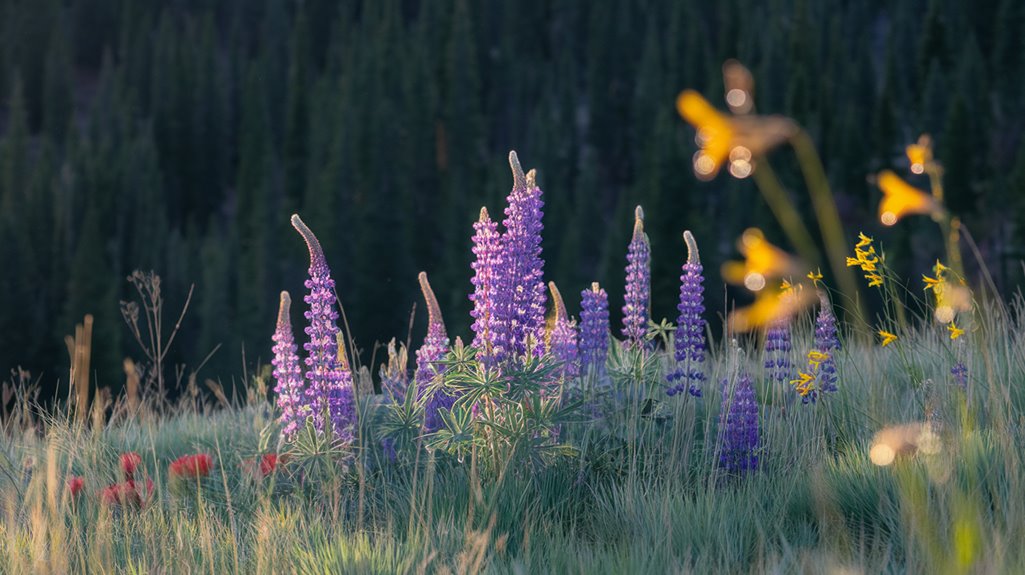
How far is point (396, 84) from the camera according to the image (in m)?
87.6

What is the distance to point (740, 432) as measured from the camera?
180 inches

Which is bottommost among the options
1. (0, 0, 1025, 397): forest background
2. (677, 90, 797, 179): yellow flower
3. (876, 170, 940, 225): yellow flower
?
(876, 170, 940, 225): yellow flower

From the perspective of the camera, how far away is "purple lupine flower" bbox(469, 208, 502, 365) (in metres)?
4.22

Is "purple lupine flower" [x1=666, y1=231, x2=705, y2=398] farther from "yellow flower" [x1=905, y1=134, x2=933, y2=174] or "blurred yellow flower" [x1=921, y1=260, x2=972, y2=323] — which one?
"yellow flower" [x1=905, y1=134, x2=933, y2=174]

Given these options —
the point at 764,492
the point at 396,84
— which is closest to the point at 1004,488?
the point at 764,492

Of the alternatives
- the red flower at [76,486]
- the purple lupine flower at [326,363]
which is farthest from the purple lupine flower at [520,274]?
the red flower at [76,486]

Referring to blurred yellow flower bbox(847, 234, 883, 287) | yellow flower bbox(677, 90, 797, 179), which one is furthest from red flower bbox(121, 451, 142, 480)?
yellow flower bbox(677, 90, 797, 179)

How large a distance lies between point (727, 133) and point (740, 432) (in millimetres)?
2660

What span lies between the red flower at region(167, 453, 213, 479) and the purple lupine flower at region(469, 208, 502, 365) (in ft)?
5.04

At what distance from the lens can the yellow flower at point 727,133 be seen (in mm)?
2094

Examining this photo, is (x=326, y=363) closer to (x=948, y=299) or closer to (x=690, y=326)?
(x=690, y=326)

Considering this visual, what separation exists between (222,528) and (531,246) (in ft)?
5.33

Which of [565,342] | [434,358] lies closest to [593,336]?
[565,342]

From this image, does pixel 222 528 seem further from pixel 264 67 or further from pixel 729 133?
pixel 264 67
